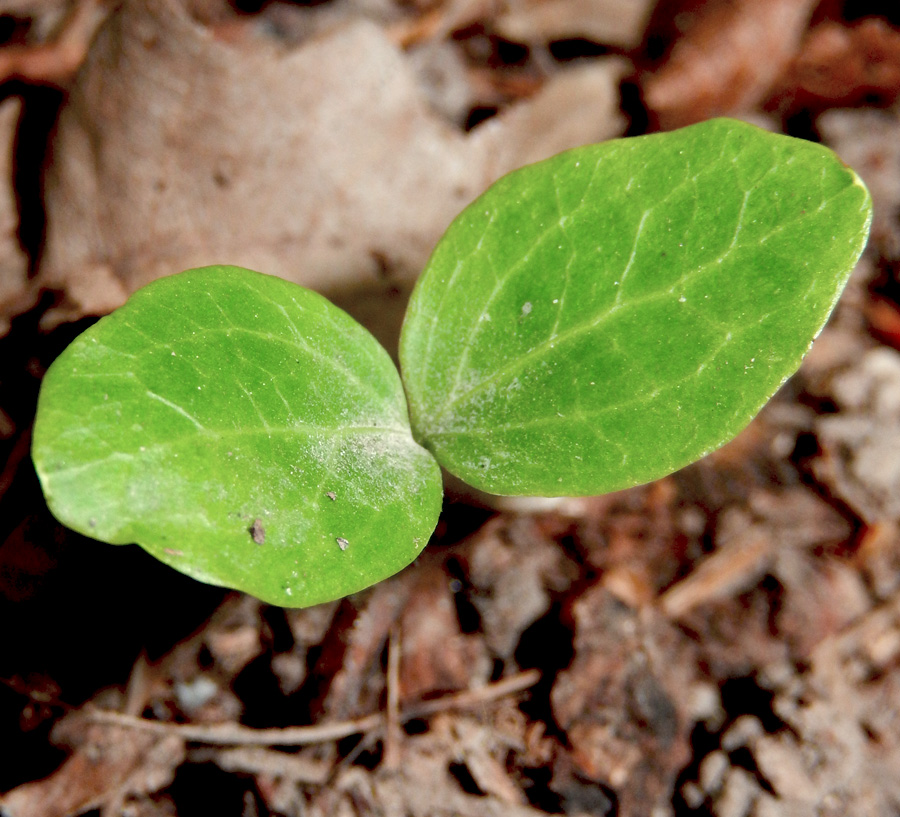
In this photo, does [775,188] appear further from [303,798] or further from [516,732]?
[303,798]

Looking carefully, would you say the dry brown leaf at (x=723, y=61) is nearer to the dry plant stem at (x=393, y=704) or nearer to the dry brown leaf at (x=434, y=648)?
the dry brown leaf at (x=434, y=648)

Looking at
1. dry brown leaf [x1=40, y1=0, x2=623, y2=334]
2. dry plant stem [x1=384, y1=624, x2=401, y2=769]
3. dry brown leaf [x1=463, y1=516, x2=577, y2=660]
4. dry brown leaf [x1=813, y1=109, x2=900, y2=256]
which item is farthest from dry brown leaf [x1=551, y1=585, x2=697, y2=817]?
dry brown leaf [x1=813, y1=109, x2=900, y2=256]

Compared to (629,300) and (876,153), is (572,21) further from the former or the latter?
(629,300)

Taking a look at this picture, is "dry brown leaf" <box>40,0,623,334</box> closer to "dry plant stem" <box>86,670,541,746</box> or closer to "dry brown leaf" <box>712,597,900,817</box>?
"dry plant stem" <box>86,670,541,746</box>

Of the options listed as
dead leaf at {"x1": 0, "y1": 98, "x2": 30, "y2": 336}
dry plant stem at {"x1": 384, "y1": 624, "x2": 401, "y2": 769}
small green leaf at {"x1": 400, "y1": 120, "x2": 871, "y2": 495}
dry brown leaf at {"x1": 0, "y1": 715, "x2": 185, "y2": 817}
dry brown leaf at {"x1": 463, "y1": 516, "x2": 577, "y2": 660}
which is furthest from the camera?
dead leaf at {"x1": 0, "y1": 98, "x2": 30, "y2": 336}

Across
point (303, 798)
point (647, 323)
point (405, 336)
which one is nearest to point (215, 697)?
point (303, 798)

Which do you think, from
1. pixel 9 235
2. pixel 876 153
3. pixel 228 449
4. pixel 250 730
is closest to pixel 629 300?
pixel 228 449
